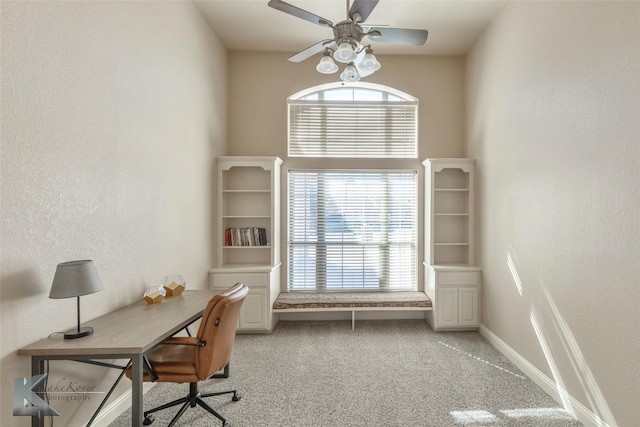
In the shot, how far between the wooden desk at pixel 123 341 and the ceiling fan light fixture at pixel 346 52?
2.10 metres

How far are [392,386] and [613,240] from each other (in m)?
1.87

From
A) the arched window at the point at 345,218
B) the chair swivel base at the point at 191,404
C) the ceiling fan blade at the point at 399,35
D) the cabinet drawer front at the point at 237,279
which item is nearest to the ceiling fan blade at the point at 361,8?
the ceiling fan blade at the point at 399,35

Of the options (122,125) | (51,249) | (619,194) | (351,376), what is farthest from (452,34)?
(51,249)

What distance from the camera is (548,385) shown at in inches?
100

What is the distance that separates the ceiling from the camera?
333 centimetres

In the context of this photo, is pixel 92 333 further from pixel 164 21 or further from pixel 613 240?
pixel 613 240

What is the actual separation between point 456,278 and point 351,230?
1450mm

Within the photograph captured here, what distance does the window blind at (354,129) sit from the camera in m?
4.48

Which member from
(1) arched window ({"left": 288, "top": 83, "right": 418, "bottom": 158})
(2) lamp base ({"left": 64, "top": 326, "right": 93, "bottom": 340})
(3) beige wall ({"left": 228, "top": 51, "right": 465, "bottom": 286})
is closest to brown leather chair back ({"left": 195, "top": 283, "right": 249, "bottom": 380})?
(2) lamp base ({"left": 64, "top": 326, "right": 93, "bottom": 340})

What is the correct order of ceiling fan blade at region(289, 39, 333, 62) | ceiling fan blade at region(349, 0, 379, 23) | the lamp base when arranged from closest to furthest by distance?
1. the lamp base
2. ceiling fan blade at region(349, 0, 379, 23)
3. ceiling fan blade at region(289, 39, 333, 62)

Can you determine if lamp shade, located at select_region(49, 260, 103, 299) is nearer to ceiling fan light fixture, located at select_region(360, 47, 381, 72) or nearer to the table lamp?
the table lamp

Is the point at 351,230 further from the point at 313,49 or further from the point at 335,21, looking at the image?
the point at 335,21

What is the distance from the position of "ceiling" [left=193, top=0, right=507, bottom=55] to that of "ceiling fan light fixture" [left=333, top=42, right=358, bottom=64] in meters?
1.28

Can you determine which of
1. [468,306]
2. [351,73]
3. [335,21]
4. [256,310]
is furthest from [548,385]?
[335,21]
